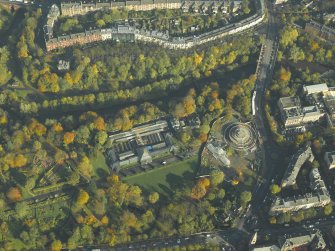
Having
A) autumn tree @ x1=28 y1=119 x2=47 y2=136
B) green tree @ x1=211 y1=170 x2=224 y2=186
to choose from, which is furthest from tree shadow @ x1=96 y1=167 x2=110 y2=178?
green tree @ x1=211 y1=170 x2=224 y2=186

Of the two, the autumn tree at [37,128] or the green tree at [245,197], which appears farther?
the autumn tree at [37,128]

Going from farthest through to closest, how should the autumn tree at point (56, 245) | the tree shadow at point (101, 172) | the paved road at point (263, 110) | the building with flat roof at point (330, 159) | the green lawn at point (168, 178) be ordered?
the building with flat roof at point (330, 159), the tree shadow at point (101, 172), the paved road at point (263, 110), the green lawn at point (168, 178), the autumn tree at point (56, 245)

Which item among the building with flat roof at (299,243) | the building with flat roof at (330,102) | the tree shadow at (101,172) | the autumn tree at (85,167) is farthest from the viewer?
the building with flat roof at (330,102)

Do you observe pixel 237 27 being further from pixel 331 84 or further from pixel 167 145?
pixel 167 145

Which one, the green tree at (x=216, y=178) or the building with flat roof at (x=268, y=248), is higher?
the green tree at (x=216, y=178)

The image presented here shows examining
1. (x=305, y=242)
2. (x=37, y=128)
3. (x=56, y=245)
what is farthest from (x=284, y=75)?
(x=56, y=245)

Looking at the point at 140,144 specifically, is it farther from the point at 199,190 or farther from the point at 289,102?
the point at 289,102

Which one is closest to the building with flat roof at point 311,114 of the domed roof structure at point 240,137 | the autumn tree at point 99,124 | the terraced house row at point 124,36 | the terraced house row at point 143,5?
the domed roof structure at point 240,137

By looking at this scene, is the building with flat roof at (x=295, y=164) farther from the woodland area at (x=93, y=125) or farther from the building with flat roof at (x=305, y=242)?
the building with flat roof at (x=305, y=242)
